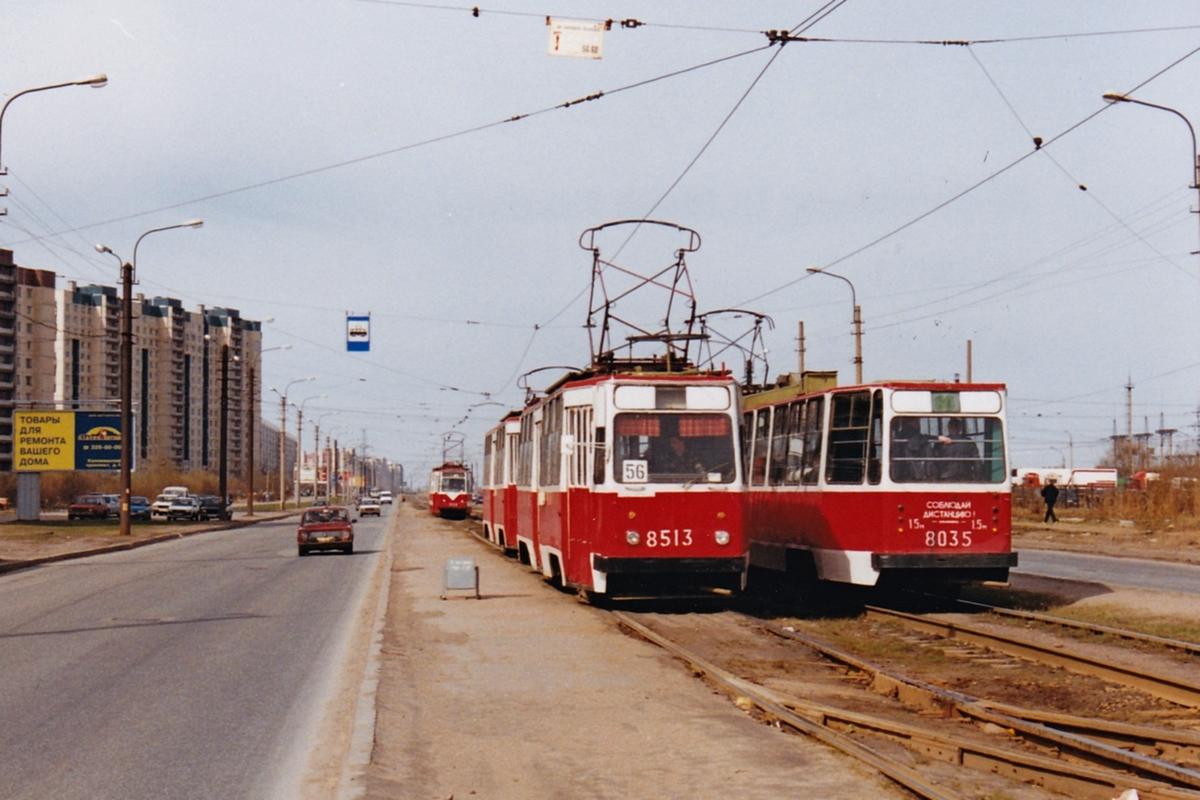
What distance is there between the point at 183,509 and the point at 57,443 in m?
9.14

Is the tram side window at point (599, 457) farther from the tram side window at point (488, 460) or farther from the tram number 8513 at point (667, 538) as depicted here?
the tram side window at point (488, 460)

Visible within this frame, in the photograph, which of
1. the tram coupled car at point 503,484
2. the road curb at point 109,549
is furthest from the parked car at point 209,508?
the tram coupled car at point 503,484

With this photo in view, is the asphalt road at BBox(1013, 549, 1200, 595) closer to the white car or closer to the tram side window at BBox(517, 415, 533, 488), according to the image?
the tram side window at BBox(517, 415, 533, 488)

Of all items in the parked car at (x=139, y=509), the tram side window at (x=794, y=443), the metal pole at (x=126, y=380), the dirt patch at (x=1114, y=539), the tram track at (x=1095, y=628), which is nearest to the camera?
the tram track at (x=1095, y=628)

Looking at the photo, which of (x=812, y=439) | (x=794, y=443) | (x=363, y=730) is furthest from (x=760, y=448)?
(x=363, y=730)

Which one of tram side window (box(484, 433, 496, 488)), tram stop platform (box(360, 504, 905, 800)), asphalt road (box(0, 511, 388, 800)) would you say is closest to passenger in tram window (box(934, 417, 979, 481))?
tram stop platform (box(360, 504, 905, 800))

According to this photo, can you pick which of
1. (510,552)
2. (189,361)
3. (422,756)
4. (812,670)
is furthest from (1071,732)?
(189,361)

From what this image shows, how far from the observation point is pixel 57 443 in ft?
193

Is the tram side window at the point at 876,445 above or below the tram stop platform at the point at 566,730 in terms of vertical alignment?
above

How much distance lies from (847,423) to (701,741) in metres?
9.68

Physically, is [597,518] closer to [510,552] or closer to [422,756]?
[422,756]

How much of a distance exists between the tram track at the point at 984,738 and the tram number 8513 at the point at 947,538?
5364 mm

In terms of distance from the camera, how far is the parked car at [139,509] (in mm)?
66938

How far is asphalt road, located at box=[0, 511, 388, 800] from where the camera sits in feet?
24.9
